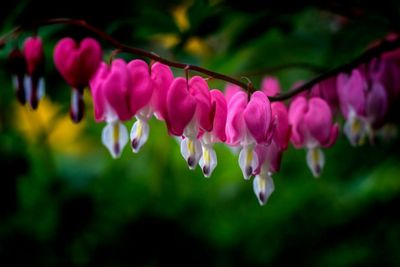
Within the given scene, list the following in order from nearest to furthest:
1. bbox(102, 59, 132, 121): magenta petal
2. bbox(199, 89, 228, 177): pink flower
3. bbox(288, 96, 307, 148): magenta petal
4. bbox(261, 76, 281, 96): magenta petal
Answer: bbox(102, 59, 132, 121): magenta petal < bbox(199, 89, 228, 177): pink flower < bbox(288, 96, 307, 148): magenta petal < bbox(261, 76, 281, 96): magenta petal

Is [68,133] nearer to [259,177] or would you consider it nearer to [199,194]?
[199,194]

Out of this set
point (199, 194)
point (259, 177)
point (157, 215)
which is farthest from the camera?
point (199, 194)

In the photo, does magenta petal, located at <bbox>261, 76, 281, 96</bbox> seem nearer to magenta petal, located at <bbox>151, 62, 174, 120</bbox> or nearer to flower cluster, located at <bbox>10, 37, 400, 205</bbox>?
flower cluster, located at <bbox>10, 37, 400, 205</bbox>

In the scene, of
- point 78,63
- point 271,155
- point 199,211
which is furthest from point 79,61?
point 199,211

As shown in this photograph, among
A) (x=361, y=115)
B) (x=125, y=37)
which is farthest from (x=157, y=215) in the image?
(x=361, y=115)

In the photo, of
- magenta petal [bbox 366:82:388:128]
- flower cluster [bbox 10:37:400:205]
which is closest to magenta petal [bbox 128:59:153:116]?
flower cluster [bbox 10:37:400:205]

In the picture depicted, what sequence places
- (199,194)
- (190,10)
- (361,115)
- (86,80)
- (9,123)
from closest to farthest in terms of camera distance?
(86,80) → (361,115) → (190,10) → (199,194) → (9,123)

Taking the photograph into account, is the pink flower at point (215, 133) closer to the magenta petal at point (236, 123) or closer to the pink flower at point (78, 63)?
the magenta petal at point (236, 123)

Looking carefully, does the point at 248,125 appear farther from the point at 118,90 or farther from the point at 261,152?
the point at 118,90
